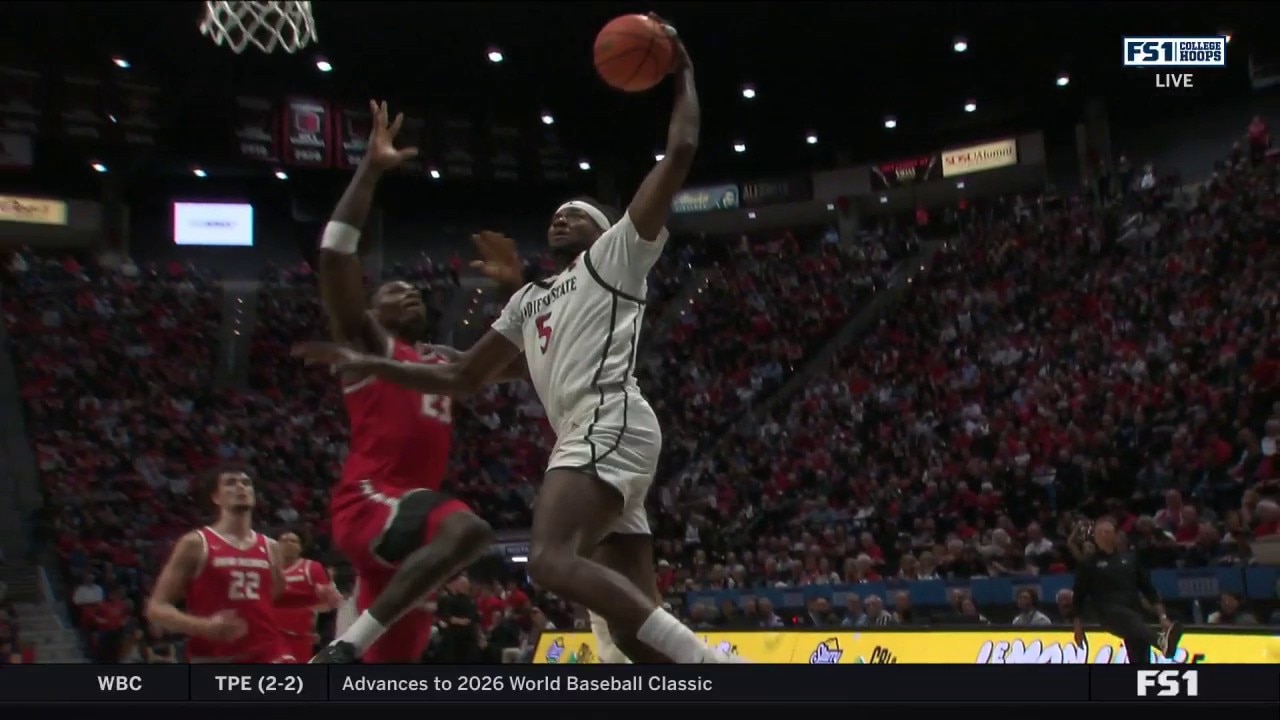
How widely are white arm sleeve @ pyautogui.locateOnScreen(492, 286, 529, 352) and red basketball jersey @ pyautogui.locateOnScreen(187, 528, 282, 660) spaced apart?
5.18 feet

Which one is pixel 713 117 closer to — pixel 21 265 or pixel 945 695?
pixel 21 265

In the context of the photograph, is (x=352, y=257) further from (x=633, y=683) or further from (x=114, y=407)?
(x=114, y=407)

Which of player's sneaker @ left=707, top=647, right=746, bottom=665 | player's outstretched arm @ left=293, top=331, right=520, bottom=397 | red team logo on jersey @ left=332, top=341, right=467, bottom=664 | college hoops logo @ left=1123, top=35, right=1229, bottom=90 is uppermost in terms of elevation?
college hoops logo @ left=1123, top=35, right=1229, bottom=90

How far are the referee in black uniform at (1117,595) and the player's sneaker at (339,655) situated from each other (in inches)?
236

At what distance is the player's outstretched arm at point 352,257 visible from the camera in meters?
4.49

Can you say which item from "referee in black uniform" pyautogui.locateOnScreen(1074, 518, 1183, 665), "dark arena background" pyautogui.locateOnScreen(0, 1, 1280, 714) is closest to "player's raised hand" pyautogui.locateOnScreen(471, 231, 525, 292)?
"dark arena background" pyautogui.locateOnScreen(0, 1, 1280, 714)

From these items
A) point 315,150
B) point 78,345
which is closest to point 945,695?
point 78,345

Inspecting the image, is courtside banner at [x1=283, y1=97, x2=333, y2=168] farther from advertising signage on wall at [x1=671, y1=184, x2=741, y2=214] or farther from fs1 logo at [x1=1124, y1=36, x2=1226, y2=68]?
fs1 logo at [x1=1124, y1=36, x2=1226, y2=68]

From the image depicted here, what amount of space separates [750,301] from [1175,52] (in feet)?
28.6

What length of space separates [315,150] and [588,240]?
22.3 meters

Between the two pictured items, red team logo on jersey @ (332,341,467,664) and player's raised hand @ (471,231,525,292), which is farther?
player's raised hand @ (471,231,525,292)

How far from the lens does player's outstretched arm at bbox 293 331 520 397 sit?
409 centimetres

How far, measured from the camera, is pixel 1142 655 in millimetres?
8281

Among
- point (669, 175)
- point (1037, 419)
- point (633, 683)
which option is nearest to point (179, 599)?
point (633, 683)
